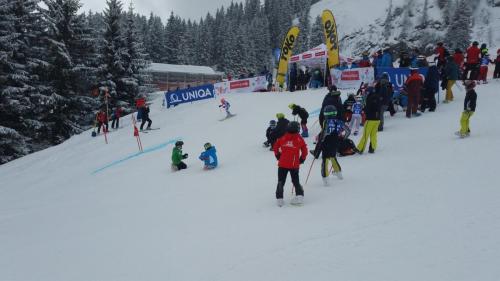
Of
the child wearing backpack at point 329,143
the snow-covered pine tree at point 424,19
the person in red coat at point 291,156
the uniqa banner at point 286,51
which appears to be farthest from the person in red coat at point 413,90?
the snow-covered pine tree at point 424,19

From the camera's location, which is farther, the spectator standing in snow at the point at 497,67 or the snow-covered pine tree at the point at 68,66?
the snow-covered pine tree at the point at 68,66

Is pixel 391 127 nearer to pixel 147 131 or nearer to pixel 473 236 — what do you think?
pixel 473 236

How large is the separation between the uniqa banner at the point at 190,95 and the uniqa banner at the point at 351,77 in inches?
400

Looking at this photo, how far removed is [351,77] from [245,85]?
983 centimetres

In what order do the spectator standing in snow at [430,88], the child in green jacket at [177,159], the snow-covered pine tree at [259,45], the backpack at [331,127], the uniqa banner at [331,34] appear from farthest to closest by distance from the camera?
the snow-covered pine tree at [259,45] < the uniqa banner at [331,34] < the spectator standing in snow at [430,88] < the child in green jacket at [177,159] < the backpack at [331,127]

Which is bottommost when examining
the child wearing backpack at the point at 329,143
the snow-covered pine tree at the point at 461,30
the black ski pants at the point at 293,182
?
the black ski pants at the point at 293,182

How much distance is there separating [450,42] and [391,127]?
57407 mm

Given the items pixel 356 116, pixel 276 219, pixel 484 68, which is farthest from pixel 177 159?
pixel 484 68

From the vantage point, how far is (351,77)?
67.1ft

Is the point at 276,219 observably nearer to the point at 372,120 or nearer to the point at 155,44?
the point at 372,120

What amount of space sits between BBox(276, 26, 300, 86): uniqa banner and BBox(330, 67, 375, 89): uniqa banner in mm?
4383

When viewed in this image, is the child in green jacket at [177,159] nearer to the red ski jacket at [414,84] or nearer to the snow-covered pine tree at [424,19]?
the red ski jacket at [414,84]

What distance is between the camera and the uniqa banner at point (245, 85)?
92.9 feet

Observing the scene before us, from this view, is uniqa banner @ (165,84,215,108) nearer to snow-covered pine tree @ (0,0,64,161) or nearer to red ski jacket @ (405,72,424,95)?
snow-covered pine tree @ (0,0,64,161)
